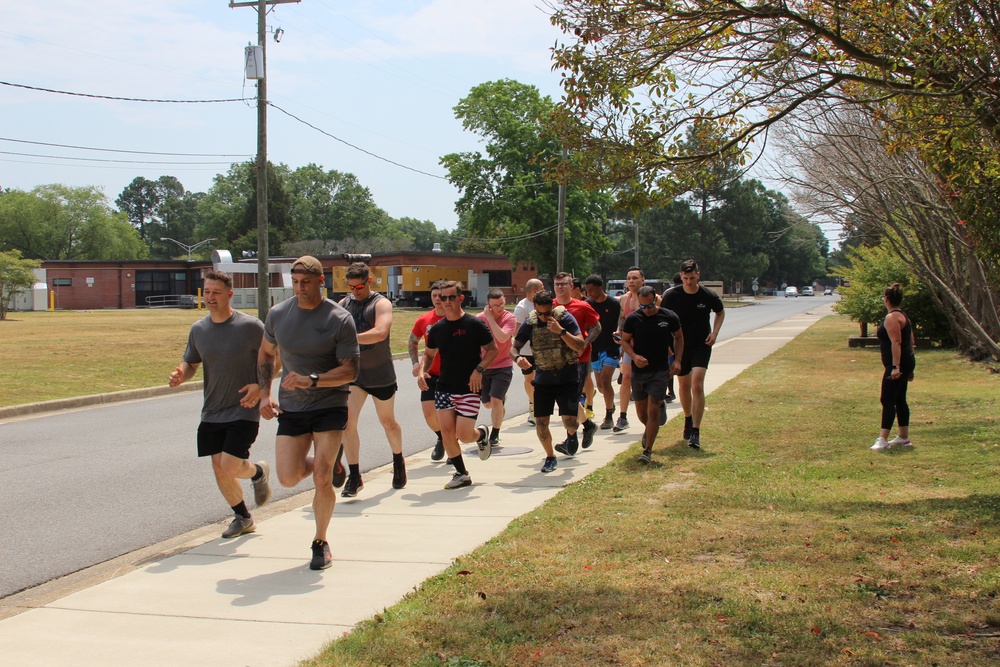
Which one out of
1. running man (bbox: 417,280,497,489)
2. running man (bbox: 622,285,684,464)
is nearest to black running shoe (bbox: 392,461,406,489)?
running man (bbox: 417,280,497,489)

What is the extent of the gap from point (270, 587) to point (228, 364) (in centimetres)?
172

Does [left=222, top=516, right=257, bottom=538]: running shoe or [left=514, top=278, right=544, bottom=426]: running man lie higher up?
[left=514, top=278, right=544, bottom=426]: running man

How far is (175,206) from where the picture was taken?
173 meters

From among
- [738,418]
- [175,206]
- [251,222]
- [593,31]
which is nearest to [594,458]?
[738,418]

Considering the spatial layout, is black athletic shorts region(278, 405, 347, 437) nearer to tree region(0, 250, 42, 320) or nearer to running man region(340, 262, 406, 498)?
running man region(340, 262, 406, 498)

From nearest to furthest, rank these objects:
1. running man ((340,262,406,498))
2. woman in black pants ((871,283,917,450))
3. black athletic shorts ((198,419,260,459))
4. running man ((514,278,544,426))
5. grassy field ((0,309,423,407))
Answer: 1. black athletic shorts ((198,419,260,459))
2. running man ((340,262,406,498))
3. woman in black pants ((871,283,917,450))
4. running man ((514,278,544,426))
5. grassy field ((0,309,423,407))

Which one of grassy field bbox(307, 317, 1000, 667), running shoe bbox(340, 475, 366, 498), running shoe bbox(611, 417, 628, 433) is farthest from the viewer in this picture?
running shoe bbox(611, 417, 628, 433)

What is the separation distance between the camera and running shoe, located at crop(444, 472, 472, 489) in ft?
28.1

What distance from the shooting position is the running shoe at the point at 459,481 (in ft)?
28.1

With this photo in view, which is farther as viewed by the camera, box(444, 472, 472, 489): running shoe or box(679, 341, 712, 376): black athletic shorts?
box(679, 341, 712, 376): black athletic shorts

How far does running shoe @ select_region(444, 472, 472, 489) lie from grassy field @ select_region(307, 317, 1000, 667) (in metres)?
1.13

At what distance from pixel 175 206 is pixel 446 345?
576ft

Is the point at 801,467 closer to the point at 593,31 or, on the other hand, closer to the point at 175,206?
the point at 593,31

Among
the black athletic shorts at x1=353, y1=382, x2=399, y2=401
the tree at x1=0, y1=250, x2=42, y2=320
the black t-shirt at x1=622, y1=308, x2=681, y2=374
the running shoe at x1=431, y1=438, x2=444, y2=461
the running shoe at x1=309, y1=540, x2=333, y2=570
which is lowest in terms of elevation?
the running shoe at x1=431, y1=438, x2=444, y2=461
